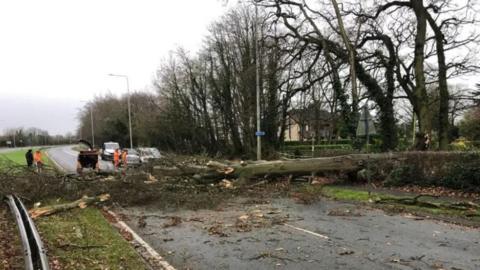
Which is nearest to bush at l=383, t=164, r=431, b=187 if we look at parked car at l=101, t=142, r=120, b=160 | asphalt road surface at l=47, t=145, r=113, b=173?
asphalt road surface at l=47, t=145, r=113, b=173

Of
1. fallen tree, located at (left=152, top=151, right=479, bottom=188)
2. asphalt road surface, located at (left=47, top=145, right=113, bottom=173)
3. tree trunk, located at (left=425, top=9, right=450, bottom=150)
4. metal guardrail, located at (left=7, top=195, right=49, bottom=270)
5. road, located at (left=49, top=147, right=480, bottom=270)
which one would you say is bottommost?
road, located at (left=49, top=147, right=480, bottom=270)

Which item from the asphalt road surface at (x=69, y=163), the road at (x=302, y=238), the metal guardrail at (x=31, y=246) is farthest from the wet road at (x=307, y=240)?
the asphalt road surface at (x=69, y=163)

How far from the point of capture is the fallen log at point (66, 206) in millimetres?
14220

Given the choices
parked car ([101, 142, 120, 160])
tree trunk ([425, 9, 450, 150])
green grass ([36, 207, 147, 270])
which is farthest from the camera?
parked car ([101, 142, 120, 160])

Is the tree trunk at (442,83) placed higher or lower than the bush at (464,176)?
higher

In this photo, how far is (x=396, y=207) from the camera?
14977 mm

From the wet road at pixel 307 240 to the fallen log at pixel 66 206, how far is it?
197 centimetres

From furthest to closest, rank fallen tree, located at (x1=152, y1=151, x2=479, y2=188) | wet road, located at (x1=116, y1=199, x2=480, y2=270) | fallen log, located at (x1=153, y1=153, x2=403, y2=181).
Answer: fallen log, located at (x1=153, y1=153, x2=403, y2=181) < fallen tree, located at (x1=152, y1=151, x2=479, y2=188) < wet road, located at (x1=116, y1=199, x2=480, y2=270)

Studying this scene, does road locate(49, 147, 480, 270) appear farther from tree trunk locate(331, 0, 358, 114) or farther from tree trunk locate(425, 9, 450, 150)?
tree trunk locate(425, 9, 450, 150)

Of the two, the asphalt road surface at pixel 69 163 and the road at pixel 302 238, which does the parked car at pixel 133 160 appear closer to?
the asphalt road surface at pixel 69 163

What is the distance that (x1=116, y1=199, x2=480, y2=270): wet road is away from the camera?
333 inches

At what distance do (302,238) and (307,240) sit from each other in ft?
0.83

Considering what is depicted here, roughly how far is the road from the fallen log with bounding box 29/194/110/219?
1481 mm

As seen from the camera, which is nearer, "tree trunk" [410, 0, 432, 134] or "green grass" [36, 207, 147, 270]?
"green grass" [36, 207, 147, 270]
